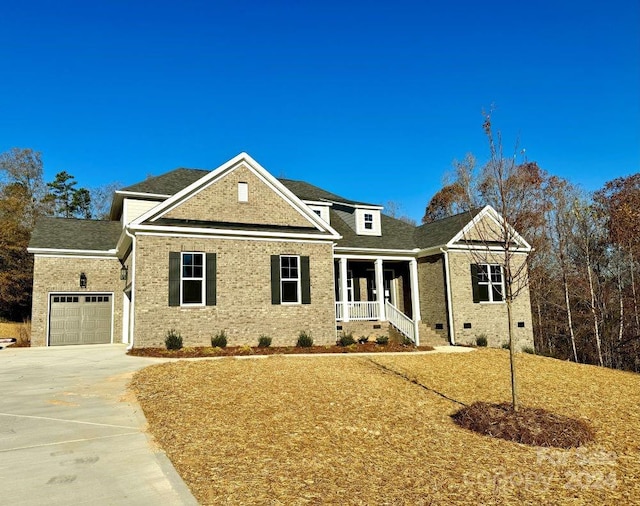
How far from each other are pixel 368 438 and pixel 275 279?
1064cm

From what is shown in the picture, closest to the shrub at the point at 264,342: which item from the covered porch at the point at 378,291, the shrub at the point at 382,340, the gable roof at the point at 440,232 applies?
the covered porch at the point at 378,291

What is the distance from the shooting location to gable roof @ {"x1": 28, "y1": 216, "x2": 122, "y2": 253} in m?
18.9

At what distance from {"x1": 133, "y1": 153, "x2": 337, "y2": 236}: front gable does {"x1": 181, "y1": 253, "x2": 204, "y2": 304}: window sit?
118cm

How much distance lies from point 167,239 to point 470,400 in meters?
10.7

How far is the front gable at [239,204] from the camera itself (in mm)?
15961

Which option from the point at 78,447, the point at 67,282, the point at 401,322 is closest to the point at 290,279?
the point at 401,322

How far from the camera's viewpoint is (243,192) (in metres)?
17.1

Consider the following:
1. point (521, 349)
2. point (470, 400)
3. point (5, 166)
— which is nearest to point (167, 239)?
point (470, 400)

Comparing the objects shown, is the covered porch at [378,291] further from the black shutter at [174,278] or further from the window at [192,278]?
the black shutter at [174,278]

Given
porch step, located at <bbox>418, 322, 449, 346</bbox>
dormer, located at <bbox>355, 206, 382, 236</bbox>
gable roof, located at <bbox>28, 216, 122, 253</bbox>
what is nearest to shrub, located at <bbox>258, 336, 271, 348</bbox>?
porch step, located at <bbox>418, 322, 449, 346</bbox>

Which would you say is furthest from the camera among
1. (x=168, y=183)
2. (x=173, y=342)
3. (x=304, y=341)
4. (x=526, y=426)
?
(x=168, y=183)

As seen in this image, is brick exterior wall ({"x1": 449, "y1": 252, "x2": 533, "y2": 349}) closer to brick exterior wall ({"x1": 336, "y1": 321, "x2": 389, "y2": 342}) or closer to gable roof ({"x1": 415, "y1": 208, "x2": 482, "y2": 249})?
gable roof ({"x1": 415, "y1": 208, "x2": 482, "y2": 249})

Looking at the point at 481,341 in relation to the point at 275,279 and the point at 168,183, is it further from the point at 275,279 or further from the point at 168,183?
the point at 168,183

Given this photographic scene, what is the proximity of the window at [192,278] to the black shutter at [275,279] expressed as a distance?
2.46 metres
